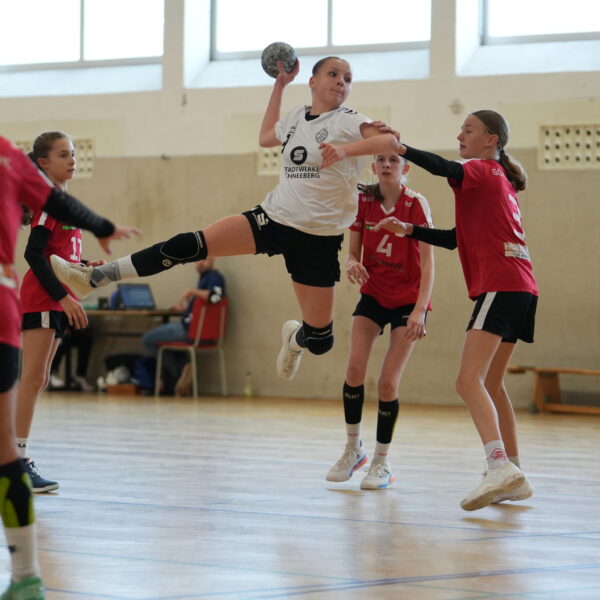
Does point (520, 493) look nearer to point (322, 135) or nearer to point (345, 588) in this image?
point (345, 588)

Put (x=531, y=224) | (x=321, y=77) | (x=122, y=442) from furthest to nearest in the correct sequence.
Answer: (x=531, y=224), (x=122, y=442), (x=321, y=77)

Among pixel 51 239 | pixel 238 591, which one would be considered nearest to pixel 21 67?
pixel 51 239

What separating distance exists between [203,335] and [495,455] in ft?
23.1

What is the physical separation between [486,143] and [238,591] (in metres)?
2.34

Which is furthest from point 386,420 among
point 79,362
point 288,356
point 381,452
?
point 79,362

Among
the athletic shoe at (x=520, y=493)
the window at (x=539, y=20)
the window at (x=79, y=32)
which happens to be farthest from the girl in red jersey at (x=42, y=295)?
the window at (x=79, y=32)

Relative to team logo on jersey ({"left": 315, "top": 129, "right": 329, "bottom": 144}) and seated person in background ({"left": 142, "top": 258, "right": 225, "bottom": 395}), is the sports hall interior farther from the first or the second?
team logo on jersey ({"left": 315, "top": 129, "right": 329, "bottom": 144})

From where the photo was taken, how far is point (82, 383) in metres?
11.6

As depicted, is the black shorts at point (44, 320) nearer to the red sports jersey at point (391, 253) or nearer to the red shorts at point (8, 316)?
the red sports jersey at point (391, 253)

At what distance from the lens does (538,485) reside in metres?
4.98

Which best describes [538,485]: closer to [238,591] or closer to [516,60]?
[238,591]

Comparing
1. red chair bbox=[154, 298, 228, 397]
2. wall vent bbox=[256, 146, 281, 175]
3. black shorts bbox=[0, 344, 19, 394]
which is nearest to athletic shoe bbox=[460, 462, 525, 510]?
black shorts bbox=[0, 344, 19, 394]

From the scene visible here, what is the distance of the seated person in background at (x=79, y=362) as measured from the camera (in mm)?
11555

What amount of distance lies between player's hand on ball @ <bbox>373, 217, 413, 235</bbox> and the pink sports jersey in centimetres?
132
